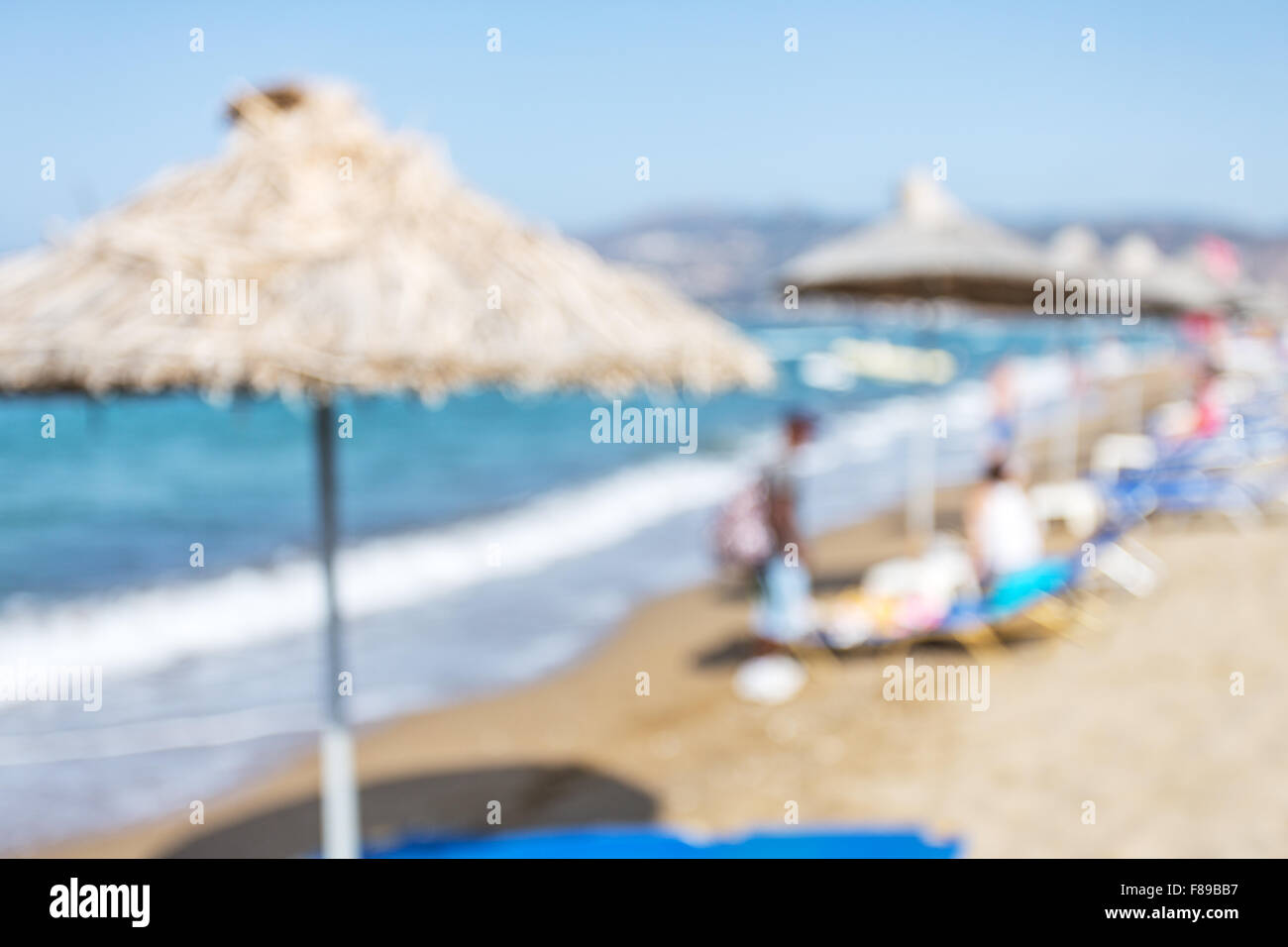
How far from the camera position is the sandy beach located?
15.1 ft

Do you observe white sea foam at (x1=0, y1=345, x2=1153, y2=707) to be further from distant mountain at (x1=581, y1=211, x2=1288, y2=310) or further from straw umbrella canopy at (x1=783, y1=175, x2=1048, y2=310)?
distant mountain at (x1=581, y1=211, x2=1288, y2=310)

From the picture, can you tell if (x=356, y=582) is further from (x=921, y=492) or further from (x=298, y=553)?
(x=921, y=492)

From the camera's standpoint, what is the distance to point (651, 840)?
11.0 feet

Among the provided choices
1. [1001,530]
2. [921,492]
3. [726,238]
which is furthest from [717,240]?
[1001,530]

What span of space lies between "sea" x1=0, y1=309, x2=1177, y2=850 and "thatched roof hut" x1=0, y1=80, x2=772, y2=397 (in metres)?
0.21

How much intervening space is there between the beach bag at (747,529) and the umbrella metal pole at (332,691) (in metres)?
3.37

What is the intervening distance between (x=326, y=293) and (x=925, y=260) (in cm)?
543

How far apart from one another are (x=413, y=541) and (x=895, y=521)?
23.7ft

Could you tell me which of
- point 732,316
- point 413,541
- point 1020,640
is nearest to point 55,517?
point 413,541

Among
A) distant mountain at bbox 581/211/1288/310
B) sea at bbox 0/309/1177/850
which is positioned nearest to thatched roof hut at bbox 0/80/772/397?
sea at bbox 0/309/1177/850

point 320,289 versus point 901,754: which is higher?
point 320,289

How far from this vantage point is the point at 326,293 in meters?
2.65

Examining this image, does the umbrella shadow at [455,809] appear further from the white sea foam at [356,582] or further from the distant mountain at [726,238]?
the distant mountain at [726,238]

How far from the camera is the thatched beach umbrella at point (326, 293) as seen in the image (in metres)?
2.58
